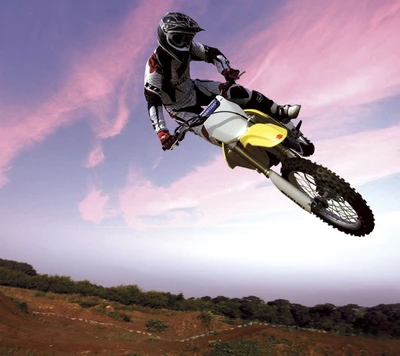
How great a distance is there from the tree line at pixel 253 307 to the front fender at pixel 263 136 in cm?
804

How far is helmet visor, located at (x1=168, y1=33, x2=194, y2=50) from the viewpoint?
4.86 meters

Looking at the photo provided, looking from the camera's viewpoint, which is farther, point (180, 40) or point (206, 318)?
point (206, 318)

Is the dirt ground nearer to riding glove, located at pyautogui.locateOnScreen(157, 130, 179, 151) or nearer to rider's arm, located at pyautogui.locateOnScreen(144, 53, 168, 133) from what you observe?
riding glove, located at pyautogui.locateOnScreen(157, 130, 179, 151)

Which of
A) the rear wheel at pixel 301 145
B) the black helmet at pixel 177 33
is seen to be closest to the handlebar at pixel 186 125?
the black helmet at pixel 177 33

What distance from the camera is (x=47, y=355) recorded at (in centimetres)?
679

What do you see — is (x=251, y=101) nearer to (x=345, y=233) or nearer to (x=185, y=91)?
(x=185, y=91)

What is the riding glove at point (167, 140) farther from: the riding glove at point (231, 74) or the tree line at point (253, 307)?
the tree line at point (253, 307)

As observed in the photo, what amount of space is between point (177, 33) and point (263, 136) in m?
2.38

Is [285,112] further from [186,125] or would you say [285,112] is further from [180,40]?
[180,40]

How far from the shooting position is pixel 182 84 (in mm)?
5742

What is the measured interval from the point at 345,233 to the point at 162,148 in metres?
3.23

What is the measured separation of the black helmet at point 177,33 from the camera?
4.79 m

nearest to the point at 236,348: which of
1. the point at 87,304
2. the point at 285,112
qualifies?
the point at 285,112

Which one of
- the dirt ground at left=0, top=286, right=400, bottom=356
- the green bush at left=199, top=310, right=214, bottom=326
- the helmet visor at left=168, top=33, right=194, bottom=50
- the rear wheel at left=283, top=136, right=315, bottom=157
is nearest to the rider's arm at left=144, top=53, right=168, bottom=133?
the helmet visor at left=168, top=33, right=194, bottom=50
